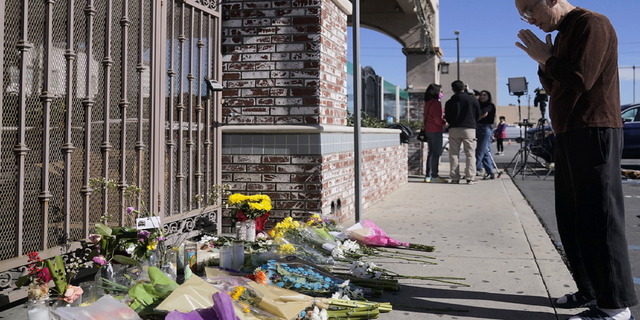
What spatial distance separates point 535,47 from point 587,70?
0.42 m

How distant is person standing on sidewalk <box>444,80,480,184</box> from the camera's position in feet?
33.1

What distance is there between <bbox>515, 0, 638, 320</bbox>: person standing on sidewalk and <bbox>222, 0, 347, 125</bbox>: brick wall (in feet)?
8.12

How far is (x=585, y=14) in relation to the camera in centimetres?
299

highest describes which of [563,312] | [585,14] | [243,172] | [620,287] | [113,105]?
[585,14]

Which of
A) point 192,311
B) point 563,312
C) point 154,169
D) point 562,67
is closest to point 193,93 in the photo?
point 154,169

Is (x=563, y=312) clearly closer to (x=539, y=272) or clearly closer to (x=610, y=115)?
(x=539, y=272)

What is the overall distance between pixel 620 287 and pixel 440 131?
26.7ft

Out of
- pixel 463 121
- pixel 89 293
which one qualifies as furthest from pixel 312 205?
pixel 463 121

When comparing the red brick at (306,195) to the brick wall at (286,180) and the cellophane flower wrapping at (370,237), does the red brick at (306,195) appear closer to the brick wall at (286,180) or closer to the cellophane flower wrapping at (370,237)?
the brick wall at (286,180)

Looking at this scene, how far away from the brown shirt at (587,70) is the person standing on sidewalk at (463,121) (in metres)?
7.04

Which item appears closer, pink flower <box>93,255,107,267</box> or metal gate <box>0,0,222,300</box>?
metal gate <box>0,0,222,300</box>

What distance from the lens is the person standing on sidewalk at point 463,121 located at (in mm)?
10094

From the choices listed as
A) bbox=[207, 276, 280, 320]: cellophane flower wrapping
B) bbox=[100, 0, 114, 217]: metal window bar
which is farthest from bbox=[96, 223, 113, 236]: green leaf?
bbox=[207, 276, 280, 320]: cellophane flower wrapping

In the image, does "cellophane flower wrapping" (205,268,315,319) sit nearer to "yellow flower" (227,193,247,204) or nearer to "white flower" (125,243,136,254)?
"white flower" (125,243,136,254)
